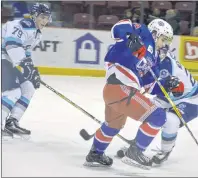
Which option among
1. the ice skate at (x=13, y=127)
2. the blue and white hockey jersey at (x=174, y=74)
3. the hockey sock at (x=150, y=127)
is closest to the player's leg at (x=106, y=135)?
the hockey sock at (x=150, y=127)

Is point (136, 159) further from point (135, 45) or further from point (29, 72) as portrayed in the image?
point (29, 72)

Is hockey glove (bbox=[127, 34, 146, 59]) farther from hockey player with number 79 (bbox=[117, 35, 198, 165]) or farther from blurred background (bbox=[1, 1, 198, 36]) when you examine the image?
blurred background (bbox=[1, 1, 198, 36])

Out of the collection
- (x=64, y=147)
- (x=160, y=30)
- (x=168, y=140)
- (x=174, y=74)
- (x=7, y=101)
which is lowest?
(x=64, y=147)

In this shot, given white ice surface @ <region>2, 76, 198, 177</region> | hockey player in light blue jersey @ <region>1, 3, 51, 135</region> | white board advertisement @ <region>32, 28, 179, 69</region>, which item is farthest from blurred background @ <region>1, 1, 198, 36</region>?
hockey player in light blue jersey @ <region>1, 3, 51, 135</region>

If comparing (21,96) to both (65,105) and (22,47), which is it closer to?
(22,47)

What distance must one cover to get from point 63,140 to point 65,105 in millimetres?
1007

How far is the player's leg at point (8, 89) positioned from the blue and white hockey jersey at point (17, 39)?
2.0 inches

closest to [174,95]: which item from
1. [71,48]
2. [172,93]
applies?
[172,93]

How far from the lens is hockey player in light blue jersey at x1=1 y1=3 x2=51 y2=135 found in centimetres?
321

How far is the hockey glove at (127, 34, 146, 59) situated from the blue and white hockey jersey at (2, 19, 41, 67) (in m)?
0.73

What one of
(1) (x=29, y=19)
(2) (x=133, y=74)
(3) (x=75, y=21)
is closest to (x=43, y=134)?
(1) (x=29, y=19)

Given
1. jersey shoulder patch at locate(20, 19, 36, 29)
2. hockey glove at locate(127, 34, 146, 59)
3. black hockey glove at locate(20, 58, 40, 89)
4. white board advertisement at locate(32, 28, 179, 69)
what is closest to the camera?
hockey glove at locate(127, 34, 146, 59)

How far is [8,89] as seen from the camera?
3305 millimetres

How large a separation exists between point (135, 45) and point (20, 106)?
0.97 meters
